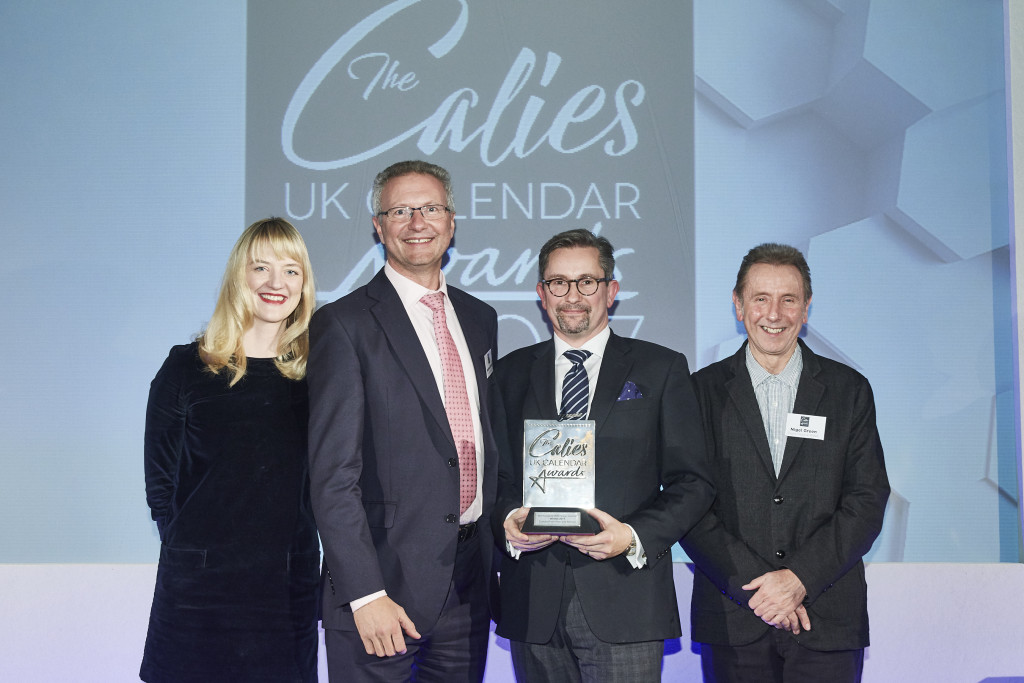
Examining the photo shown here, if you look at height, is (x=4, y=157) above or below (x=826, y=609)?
above

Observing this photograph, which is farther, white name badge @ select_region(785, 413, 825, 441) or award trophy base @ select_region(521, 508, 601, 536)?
white name badge @ select_region(785, 413, 825, 441)

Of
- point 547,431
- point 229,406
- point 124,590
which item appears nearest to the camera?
point 547,431

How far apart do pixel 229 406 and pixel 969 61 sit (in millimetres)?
3560

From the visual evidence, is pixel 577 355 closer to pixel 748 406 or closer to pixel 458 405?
pixel 458 405

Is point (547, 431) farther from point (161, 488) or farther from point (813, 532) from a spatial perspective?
point (161, 488)

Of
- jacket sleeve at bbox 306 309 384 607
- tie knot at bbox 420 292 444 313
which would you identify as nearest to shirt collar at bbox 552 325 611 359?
tie knot at bbox 420 292 444 313

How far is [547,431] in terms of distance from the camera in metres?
2.23

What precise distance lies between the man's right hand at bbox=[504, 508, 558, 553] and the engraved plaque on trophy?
37 millimetres

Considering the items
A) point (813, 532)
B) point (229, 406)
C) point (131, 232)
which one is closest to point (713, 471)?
point (813, 532)

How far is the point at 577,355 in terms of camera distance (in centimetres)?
247

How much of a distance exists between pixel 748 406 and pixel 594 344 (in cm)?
54

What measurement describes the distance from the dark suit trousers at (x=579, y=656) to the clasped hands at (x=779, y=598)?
31 cm

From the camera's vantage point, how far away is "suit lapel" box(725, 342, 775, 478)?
2520mm

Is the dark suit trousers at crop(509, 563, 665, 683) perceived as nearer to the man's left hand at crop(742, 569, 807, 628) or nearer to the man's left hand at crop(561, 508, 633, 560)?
the man's left hand at crop(561, 508, 633, 560)
